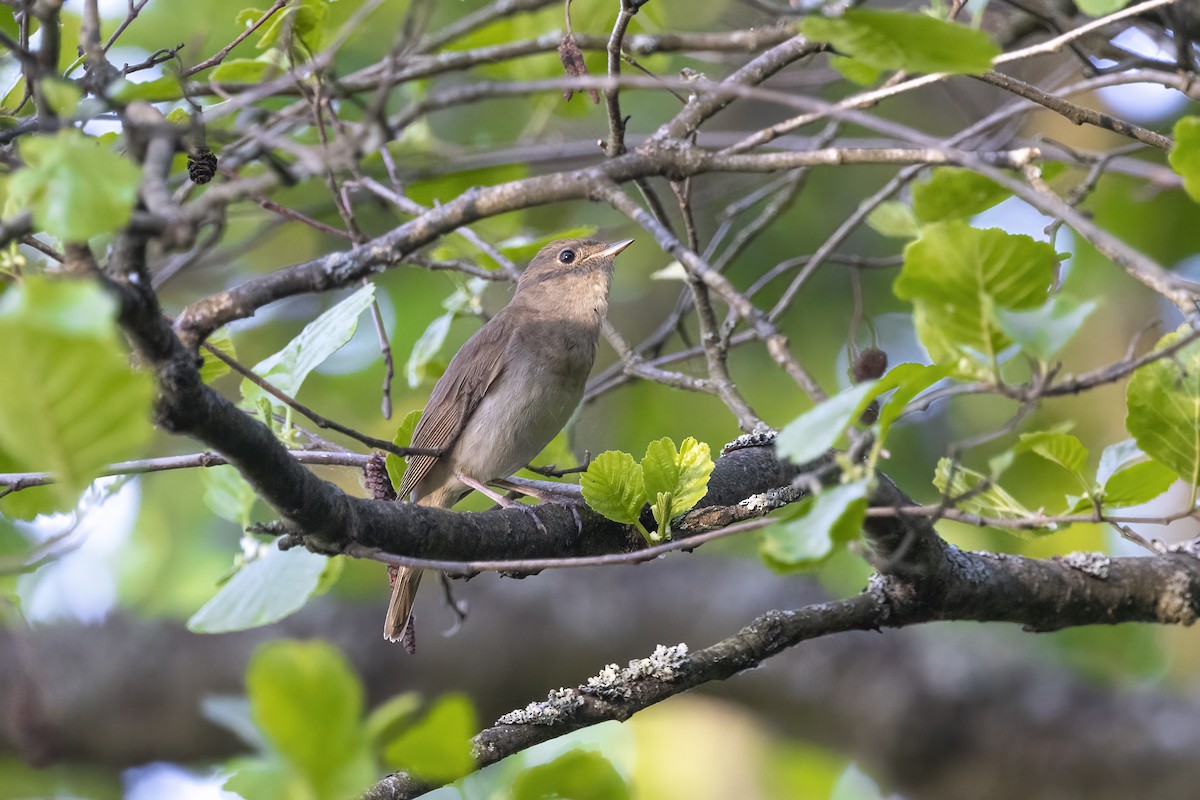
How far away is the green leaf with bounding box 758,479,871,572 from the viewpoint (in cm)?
166

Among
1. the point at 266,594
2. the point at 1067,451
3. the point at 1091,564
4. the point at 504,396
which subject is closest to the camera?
the point at 1067,451

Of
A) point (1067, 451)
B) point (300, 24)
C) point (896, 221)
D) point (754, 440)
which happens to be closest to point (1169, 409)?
point (1067, 451)

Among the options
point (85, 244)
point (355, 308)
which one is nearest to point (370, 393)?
point (355, 308)

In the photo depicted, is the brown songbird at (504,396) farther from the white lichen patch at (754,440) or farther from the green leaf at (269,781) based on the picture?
A: the green leaf at (269,781)

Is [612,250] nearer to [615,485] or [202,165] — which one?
[202,165]

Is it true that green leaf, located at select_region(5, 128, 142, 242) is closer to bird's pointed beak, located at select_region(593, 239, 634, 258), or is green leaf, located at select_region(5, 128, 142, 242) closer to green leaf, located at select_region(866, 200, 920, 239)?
green leaf, located at select_region(866, 200, 920, 239)

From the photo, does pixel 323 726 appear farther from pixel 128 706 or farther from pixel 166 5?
pixel 128 706

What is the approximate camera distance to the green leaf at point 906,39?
1926 mm

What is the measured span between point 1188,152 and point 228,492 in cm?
277

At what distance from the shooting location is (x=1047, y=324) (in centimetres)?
166

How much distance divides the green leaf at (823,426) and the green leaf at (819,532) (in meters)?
0.08

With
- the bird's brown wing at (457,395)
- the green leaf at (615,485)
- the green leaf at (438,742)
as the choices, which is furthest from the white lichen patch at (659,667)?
the bird's brown wing at (457,395)

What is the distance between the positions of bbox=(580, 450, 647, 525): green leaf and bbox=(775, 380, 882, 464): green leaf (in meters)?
0.91

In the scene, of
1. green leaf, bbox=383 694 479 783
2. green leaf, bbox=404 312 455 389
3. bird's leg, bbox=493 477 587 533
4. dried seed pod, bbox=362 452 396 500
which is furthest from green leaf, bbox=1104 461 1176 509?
green leaf, bbox=404 312 455 389
